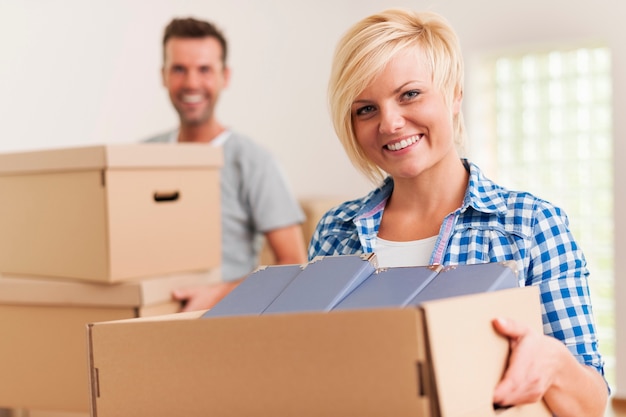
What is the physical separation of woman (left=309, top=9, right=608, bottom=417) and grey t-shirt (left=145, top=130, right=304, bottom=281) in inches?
36.8

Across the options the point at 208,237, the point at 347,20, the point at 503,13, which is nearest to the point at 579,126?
the point at 503,13

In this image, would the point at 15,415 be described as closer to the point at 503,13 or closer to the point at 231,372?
the point at 231,372

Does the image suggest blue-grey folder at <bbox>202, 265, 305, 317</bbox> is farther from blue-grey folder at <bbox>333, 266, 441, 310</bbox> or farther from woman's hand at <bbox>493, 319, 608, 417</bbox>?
woman's hand at <bbox>493, 319, 608, 417</bbox>

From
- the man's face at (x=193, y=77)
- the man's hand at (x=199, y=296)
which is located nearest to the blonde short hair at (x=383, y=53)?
the man's hand at (x=199, y=296)

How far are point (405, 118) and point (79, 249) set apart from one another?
2.98ft

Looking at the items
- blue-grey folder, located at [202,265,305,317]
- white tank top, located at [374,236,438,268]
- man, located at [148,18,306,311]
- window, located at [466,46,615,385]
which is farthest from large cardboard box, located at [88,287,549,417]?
window, located at [466,46,615,385]

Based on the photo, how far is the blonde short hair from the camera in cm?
118

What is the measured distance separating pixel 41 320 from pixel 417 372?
1328 mm

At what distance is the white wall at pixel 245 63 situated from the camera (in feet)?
9.25

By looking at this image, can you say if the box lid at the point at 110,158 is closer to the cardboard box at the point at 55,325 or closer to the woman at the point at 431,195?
the cardboard box at the point at 55,325

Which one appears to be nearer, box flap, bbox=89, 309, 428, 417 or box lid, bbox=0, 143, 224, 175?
box flap, bbox=89, 309, 428, 417

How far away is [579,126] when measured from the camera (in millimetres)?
4160

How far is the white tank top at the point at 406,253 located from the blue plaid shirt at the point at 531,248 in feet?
0.07

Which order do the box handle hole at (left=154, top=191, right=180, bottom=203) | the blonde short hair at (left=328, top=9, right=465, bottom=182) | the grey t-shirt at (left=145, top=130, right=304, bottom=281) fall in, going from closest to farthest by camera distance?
the blonde short hair at (left=328, top=9, right=465, bottom=182) → the box handle hole at (left=154, top=191, right=180, bottom=203) → the grey t-shirt at (left=145, top=130, right=304, bottom=281)
